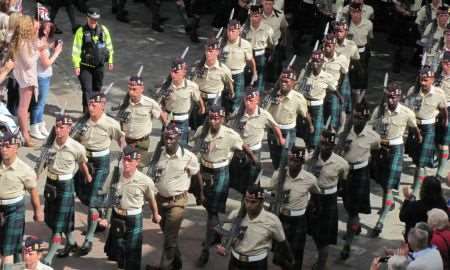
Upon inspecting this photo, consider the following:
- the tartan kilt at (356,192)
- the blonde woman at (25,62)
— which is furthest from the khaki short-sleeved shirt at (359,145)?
the blonde woman at (25,62)

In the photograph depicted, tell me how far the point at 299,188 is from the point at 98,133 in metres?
2.53

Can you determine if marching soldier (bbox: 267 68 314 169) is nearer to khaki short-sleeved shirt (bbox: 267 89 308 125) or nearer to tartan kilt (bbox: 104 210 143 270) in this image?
khaki short-sleeved shirt (bbox: 267 89 308 125)

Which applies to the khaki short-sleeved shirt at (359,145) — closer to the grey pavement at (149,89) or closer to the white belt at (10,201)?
the grey pavement at (149,89)

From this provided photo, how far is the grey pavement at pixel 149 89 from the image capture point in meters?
12.9

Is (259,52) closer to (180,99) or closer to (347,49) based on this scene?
(347,49)

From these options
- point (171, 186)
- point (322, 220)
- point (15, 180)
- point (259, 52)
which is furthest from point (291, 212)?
point (259, 52)

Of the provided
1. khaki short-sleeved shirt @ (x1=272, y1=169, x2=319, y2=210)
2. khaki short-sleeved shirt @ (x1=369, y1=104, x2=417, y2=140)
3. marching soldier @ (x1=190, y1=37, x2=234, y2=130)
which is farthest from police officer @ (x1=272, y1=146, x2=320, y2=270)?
marching soldier @ (x1=190, y1=37, x2=234, y2=130)

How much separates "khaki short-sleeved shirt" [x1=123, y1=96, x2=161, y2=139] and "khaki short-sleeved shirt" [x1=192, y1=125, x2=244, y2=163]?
1040mm

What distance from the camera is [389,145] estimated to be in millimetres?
13523

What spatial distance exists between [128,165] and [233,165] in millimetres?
2239

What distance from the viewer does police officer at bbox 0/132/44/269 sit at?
11352mm

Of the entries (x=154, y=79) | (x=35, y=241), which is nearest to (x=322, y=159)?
(x=35, y=241)

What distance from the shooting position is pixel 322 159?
12.3m

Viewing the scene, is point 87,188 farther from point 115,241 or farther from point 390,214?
point 390,214
